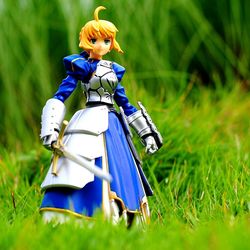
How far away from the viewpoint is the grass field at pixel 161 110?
1.51 meters

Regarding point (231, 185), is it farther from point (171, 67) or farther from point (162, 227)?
point (171, 67)

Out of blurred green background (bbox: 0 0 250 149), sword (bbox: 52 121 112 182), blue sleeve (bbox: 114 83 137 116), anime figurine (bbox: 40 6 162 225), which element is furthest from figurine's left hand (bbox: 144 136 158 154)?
blurred green background (bbox: 0 0 250 149)

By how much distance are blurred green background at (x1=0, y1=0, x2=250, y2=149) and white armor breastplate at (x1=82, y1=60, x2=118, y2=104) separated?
4.38ft

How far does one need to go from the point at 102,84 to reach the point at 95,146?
0.65ft

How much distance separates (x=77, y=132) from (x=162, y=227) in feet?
1.17

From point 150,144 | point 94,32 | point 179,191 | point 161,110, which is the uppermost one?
point 94,32

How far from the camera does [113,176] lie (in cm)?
173

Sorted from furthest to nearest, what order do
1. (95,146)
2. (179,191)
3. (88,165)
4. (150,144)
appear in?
(179,191)
(150,144)
(95,146)
(88,165)

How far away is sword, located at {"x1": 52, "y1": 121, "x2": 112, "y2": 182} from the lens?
162 centimetres

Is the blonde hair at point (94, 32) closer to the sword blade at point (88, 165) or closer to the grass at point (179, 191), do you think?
the sword blade at point (88, 165)

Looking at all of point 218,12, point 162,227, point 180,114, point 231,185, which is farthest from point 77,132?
point 218,12

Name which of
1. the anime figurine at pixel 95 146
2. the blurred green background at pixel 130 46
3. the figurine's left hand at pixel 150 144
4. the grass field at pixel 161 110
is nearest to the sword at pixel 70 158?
the anime figurine at pixel 95 146

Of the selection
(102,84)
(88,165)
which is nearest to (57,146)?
(88,165)

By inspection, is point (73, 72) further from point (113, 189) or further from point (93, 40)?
point (113, 189)
